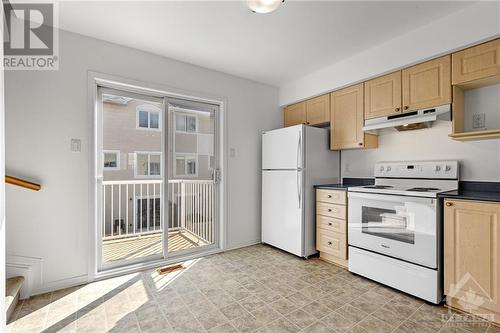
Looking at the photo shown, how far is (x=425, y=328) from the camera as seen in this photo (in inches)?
70.2

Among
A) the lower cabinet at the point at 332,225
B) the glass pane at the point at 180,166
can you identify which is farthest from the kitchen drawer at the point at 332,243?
the glass pane at the point at 180,166

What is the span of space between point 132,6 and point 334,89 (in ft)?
8.00

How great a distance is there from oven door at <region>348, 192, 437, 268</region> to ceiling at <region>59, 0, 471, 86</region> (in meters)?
1.65

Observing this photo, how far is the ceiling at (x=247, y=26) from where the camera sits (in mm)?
2064

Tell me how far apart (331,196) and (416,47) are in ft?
5.83

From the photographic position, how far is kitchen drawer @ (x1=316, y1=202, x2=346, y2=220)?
290cm

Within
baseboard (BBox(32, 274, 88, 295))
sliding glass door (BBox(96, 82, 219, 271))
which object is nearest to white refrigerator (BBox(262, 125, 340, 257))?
sliding glass door (BBox(96, 82, 219, 271))

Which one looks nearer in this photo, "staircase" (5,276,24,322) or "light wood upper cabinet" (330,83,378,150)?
"staircase" (5,276,24,322)

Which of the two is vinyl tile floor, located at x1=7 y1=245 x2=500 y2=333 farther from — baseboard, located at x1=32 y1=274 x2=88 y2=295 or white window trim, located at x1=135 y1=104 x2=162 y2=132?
Answer: white window trim, located at x1=135 y1=104 x2=162 y2=132

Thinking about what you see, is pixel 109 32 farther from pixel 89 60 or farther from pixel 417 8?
pixel 417 8

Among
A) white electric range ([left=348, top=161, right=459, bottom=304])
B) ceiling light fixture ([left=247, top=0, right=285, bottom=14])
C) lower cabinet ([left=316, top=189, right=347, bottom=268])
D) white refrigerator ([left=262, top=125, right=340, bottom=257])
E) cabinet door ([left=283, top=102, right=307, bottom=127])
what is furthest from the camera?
cabinet door ([left=283, top=102, right=307, bottom=127])

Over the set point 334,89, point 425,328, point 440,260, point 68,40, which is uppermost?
point 68,40

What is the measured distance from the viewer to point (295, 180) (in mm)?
3197

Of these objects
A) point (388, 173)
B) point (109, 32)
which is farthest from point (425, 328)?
point (109, 32)
